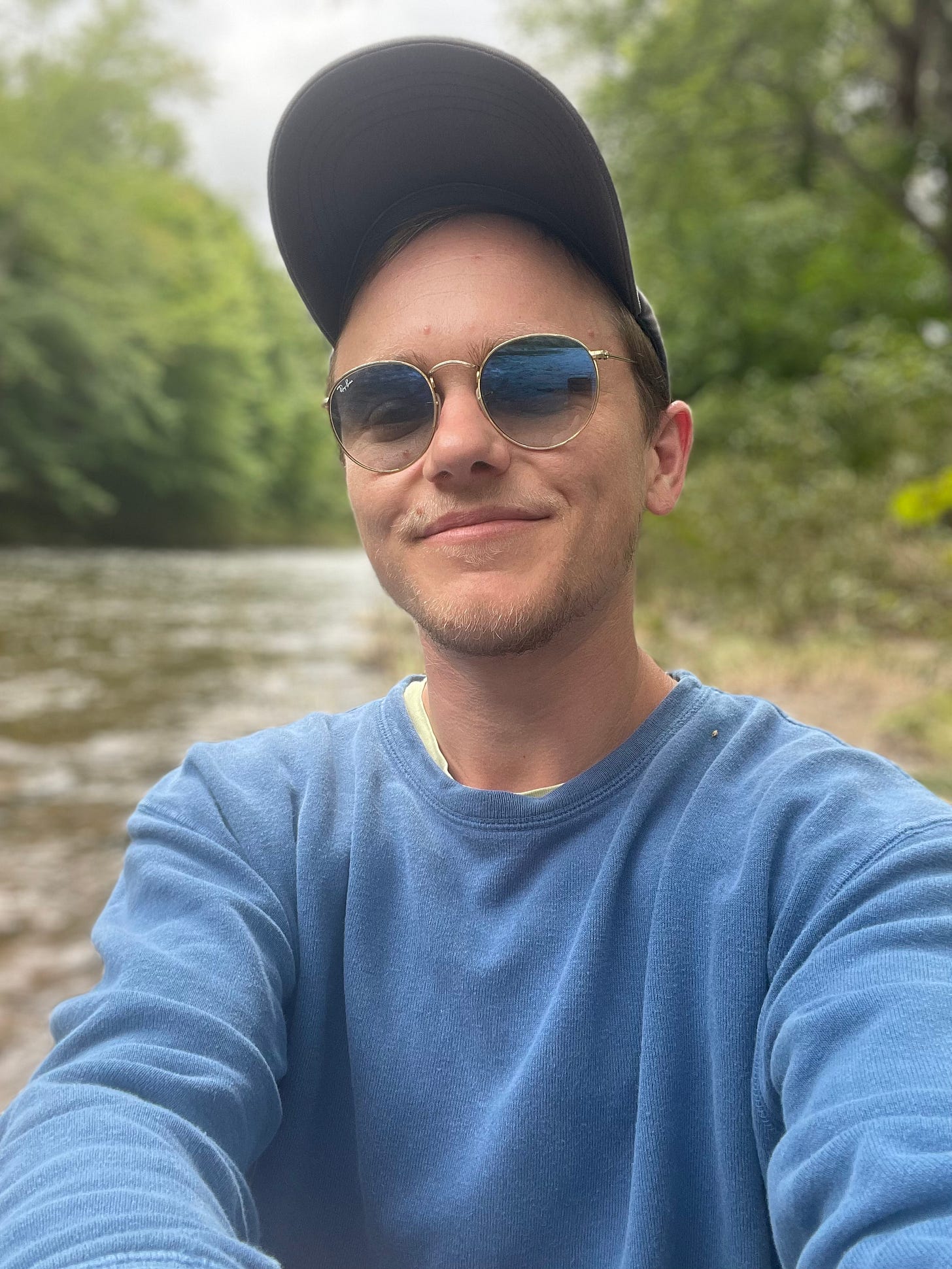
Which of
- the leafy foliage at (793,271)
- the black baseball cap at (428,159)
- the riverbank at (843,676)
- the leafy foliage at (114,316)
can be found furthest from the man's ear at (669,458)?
the leafy foliage at (114,316)

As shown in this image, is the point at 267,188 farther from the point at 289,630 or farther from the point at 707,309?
the point at 707,309

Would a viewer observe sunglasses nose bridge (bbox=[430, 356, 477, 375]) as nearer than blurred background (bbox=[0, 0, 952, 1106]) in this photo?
Yes

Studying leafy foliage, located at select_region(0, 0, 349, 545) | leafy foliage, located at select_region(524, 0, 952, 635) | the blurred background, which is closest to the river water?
the blurred background

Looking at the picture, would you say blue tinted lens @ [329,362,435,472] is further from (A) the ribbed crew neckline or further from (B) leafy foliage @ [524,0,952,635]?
(B) leafy foliage @ [524,0,952,635]

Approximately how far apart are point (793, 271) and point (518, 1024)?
54.2ft

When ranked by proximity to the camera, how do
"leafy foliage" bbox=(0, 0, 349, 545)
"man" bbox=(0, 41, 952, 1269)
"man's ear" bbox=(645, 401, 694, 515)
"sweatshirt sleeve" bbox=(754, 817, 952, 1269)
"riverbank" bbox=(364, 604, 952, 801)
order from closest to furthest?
"sweatshirt sleeve" bbox=(754, 817, 952, 1269), "man" bbox=(0, 41, 952, 1269), "man's ear" bbox=(645, 401, 694, 515), "riverbank" bbox=(364, 604, 952, 801), "leafy foliage" bbox=(0, 0, 349, 545)

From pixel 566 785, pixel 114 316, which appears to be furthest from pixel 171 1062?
pixel 114 316

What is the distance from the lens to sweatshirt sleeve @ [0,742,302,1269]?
0.96 meters

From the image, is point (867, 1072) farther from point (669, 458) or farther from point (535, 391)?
point (669, 458)

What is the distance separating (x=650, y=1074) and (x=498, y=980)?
20 centimetres

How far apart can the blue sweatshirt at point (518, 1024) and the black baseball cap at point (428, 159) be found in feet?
2.21

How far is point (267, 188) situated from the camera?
1.66 m

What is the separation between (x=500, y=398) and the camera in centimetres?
146

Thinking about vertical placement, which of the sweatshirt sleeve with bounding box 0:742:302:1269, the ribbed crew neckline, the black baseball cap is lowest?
the sweatshirt sleeve with bounding box 0:742:302:1269
